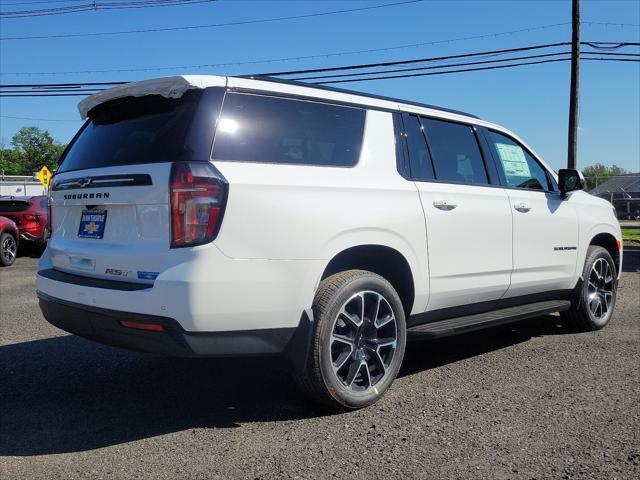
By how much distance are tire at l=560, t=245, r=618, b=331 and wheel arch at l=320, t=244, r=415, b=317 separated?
2.49 m

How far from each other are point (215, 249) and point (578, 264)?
13.2 feet

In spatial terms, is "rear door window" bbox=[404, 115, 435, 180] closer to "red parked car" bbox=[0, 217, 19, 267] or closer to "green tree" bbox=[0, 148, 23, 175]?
"red parked car" bbox=[0, 217, 19, 267]

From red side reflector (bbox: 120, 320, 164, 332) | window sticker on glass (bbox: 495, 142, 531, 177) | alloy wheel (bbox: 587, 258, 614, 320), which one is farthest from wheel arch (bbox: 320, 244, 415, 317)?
alloy wheel (bbox: 587, 258, 614, 320)

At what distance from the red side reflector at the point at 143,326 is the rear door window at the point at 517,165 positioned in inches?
129

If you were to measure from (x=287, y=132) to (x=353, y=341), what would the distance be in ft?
4.49

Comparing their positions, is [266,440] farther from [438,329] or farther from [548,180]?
[548,180]

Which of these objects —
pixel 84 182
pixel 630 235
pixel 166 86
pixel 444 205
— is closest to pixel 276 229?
pixel 166 86

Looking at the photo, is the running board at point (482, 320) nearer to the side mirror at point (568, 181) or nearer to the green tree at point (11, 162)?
the side mirror at point (568, 181)

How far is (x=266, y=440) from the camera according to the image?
3.40m

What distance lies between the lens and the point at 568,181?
5656 millimetres

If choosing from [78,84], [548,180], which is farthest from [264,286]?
[78,84]

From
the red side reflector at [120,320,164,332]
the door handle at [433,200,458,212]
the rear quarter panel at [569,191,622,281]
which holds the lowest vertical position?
the red side reflector at [120,320,164,332]

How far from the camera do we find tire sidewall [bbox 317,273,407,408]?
11.8 feet

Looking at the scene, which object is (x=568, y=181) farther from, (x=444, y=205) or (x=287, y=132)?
(x=287, y=132)
